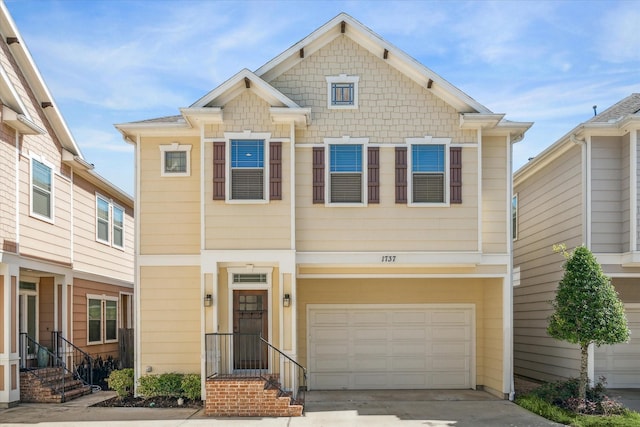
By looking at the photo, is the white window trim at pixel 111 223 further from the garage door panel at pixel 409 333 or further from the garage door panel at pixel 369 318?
the garage door panel at pixel 409 333

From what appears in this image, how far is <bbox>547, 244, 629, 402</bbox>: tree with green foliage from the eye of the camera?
485 inches

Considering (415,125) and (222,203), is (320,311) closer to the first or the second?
(222,203)

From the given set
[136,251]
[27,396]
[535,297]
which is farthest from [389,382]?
[27,396]

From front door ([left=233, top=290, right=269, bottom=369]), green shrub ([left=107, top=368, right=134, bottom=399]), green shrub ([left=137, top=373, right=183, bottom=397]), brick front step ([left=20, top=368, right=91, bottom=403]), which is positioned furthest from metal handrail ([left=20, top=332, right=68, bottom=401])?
front door ([left=233, top=290, right=269, bottom=369])

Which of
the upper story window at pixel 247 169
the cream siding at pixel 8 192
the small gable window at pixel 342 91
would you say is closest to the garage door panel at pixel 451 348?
the upper story window at pixel 247 169

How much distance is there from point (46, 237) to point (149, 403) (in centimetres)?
473

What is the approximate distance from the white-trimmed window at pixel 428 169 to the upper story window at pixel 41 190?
8405mm

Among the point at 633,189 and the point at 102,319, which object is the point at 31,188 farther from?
the point at 633,189

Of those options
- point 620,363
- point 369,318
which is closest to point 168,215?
point 369,318

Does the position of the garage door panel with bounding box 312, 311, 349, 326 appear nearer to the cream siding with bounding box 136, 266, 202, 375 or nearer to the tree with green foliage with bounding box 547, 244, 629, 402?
the cream siding with bounding box 136, 266, 202, 375

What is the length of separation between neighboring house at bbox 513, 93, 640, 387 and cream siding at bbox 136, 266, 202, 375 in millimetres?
8339

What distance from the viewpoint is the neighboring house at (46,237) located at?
1345 cm

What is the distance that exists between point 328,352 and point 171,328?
3.95 meters

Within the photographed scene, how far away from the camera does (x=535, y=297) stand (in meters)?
17.0
